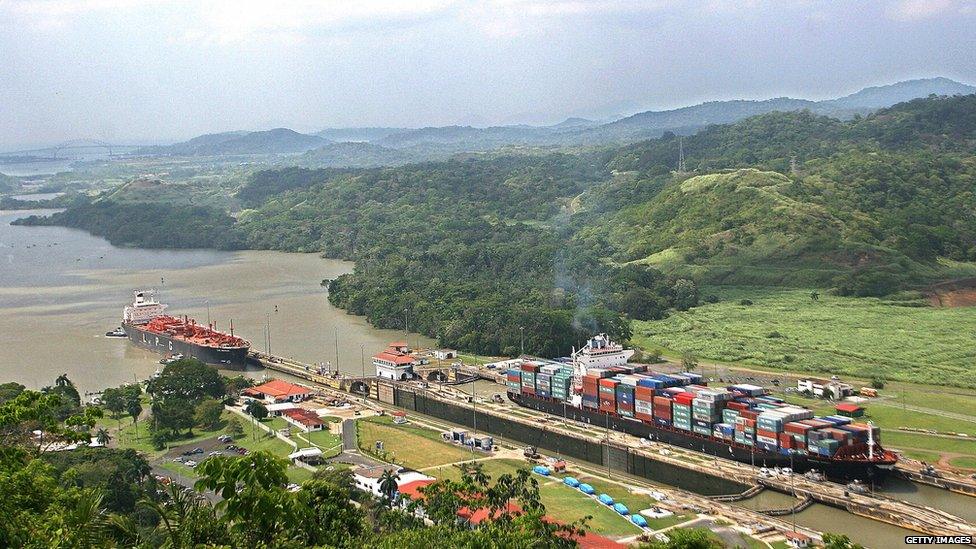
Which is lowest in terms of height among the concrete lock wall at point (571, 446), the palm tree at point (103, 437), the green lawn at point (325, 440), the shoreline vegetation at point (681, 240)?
the concrete lock wall at point (571, 446)

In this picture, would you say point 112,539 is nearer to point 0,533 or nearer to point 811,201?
point 0,533

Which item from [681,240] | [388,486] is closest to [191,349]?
[388,486]

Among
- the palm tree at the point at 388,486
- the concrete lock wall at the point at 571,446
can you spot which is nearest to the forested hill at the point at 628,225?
the concrete lock wall at the point at 571,446

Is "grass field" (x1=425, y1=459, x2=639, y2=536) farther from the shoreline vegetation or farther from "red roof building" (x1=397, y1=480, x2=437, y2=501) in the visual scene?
the shoreline vegetation

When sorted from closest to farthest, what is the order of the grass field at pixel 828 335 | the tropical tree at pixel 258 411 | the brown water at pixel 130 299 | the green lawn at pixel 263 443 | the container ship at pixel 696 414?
the container ship at pixel 696 414 → the green lawn at pixel 263 443 → the tropical tree at pixel 258 411 → the grass field at pixel 828 335 → the brown water at pixel 130 299

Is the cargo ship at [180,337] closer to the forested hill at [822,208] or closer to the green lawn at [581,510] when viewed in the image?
the green lawn at [581,510]

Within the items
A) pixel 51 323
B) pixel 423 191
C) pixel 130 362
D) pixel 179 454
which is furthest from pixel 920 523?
pixel 423 191
